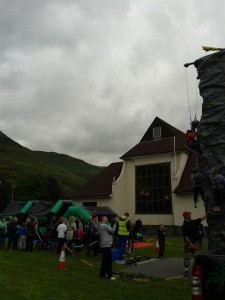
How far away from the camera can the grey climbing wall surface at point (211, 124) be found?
9.65 meters

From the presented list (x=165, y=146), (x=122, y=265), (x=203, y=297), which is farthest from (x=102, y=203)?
(x=203, y=297)

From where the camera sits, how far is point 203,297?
18.1ft

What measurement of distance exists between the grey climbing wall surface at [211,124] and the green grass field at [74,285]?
1831mm

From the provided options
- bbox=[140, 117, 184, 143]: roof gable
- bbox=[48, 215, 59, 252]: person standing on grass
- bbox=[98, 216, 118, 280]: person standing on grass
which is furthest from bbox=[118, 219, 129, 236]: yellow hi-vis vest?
bbox=[140, 117, 184, 143]: roof gable

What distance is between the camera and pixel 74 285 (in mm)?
9359

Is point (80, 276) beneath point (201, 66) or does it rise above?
beneath

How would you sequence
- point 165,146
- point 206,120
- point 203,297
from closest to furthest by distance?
point 203,297 < point 206,120 < point 165,146

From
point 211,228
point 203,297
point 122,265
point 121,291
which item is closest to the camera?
point 203,297

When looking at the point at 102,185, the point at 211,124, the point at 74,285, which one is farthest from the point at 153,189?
the point at 74,285

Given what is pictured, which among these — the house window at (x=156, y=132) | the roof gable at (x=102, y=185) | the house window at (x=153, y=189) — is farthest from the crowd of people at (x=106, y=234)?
the house window at (x=156, y=132)

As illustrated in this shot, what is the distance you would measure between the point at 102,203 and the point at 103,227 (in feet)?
103

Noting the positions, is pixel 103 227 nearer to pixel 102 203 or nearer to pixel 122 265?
pixel 122 265

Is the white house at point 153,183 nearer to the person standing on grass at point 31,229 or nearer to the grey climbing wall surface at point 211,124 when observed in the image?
the person standing on grass at point 31,229

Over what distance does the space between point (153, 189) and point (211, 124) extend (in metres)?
29.6
